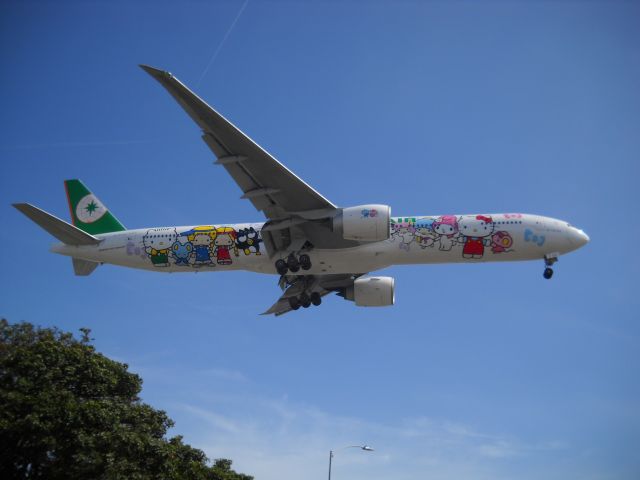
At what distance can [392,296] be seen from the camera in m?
37.8

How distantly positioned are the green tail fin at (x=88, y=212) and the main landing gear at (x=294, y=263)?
10715mm

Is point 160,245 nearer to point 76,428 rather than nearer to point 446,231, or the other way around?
point 76,428

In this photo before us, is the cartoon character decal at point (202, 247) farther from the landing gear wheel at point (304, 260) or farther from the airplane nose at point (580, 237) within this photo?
the airplane nose at point (580, 237)

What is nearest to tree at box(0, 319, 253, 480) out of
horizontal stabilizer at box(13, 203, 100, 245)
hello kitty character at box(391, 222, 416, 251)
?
horizontal stabilizer at box(13, 203, 100, 245)

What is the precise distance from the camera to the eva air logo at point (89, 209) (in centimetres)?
3922

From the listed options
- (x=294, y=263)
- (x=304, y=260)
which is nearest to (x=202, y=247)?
(x=294, y=263)

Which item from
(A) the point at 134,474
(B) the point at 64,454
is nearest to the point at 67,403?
(B) the point at 64,454

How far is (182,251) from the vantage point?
35406 millimetres

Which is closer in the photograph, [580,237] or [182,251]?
[580,237]

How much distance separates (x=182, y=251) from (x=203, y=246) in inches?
49.0

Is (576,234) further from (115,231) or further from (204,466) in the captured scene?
(115,231)

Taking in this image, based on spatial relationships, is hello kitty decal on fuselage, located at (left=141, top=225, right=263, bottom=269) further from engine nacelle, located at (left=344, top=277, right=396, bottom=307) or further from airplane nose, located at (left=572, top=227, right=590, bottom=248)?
airplane nose, located at (left=572, top=227, right=590, bottom=248)

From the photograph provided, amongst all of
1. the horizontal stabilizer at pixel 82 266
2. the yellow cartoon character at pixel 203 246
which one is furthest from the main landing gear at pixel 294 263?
the horizontal stabilizer at pixel 82 266

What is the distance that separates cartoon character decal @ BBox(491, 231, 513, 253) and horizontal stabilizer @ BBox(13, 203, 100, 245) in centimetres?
2221
